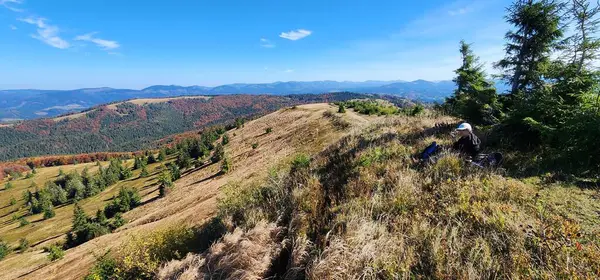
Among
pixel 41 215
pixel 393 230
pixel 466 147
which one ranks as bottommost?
pixel 41 215

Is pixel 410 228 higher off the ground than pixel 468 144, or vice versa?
pixel 468 144

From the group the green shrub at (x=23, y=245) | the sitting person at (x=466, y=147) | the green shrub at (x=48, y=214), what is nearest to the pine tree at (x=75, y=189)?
the green shrub at (x=48, y=214)

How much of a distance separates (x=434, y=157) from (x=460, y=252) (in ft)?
12.6

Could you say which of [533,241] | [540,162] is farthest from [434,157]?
[533,241]

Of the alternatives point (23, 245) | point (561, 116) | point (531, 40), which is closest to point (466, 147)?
point (561, 116)

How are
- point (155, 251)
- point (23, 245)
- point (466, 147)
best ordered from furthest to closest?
point (23, 245)
point (466, 147)
point (155, 251)

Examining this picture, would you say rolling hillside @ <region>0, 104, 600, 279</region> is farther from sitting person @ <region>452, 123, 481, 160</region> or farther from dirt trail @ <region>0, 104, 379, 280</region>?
dirt trail @ <region>0, 104, 379, 280</region>

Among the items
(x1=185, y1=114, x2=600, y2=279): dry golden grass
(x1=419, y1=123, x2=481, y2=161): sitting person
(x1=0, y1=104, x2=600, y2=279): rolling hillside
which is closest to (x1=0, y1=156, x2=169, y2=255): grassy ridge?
(x1=0, y1=104, x2=600, y2=279): rolling hillside

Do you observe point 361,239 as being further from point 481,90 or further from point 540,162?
point 481,90

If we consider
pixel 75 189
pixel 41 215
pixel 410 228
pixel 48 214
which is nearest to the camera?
pixel 410 228

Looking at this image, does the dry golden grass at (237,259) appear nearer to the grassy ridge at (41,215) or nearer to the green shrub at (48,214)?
the grassy ridge at (41,215)

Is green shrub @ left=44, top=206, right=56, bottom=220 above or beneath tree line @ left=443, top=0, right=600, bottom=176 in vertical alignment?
beneath

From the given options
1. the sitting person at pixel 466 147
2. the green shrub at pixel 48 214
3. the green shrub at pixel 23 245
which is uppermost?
the sitting person at pixel 466 147

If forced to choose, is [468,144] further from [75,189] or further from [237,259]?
[75,189]
